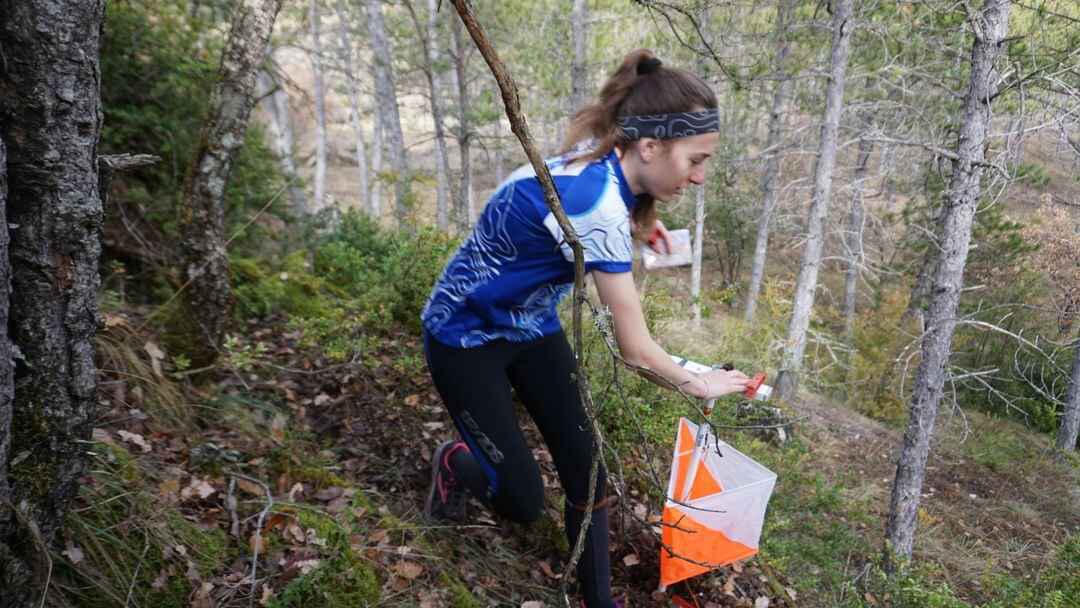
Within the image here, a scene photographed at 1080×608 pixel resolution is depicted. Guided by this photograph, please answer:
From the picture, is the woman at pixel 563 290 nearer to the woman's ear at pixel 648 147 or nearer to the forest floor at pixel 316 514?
the woman's ear at pixel 648 147

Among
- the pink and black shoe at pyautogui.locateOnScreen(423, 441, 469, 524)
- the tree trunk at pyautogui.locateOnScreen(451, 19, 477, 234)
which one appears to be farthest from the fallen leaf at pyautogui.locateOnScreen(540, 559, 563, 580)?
the tree trunk at pyautogui.locateOnScreen(451, 19, 477, 234)

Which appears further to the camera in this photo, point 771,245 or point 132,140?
point 771,245

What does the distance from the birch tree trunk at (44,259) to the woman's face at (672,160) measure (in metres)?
1.52

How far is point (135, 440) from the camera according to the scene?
90.3 inches

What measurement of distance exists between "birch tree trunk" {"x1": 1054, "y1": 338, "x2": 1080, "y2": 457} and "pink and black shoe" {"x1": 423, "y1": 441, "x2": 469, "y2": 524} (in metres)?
13.8

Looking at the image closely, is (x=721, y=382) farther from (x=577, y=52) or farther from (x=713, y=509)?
(x=577, y=52)

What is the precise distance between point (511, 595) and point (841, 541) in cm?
418

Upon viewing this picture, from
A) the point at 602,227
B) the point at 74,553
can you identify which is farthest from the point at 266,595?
the point at 602,227

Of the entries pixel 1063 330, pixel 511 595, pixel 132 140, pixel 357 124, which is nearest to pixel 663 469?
pixel 511 595

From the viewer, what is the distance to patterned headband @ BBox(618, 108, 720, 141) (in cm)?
181

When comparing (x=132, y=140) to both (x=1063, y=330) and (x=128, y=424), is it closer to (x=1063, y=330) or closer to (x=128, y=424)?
(x=128, y=424)

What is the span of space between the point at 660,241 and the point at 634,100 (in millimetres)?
595

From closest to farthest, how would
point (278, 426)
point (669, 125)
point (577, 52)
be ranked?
point (669, 125) → point (278, 426) → point (577, 52)

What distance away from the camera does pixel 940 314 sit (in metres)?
4.90
